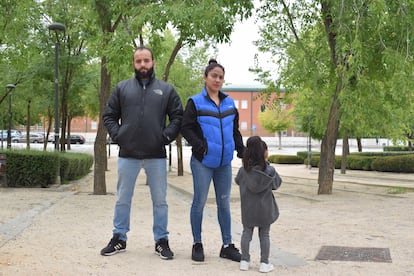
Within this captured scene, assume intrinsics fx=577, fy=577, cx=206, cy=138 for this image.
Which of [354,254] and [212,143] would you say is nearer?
[212,143]

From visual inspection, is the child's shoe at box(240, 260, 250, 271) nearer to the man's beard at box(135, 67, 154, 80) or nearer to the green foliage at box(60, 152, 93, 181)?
the man's beard at box(135, 67, 154, 80)

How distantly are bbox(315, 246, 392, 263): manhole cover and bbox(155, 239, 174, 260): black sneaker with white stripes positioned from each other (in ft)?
4.70

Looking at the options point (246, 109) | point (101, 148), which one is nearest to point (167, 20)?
point (101, 148)

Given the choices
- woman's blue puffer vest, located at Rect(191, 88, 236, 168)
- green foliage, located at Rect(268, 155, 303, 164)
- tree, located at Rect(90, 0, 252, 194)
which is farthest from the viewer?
green foliage, located at Rect(268, 155, 303, 164)

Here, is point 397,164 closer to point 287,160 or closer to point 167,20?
point 287,160

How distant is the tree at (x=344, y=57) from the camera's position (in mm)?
9531

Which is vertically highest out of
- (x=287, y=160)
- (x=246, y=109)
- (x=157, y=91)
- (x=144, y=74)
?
(x=246, y=109)

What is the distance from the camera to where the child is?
4.92 m

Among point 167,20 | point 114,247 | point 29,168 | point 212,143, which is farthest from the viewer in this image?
point 29,168

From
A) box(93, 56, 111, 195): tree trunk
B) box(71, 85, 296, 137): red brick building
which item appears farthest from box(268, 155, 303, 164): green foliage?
box(71, 85, 296, 137): red brick building

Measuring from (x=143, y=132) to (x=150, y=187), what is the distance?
547mm

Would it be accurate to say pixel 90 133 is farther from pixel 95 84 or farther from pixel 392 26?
pixel 392 26

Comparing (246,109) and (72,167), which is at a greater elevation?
(246,109)

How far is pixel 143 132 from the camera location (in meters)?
5.23
